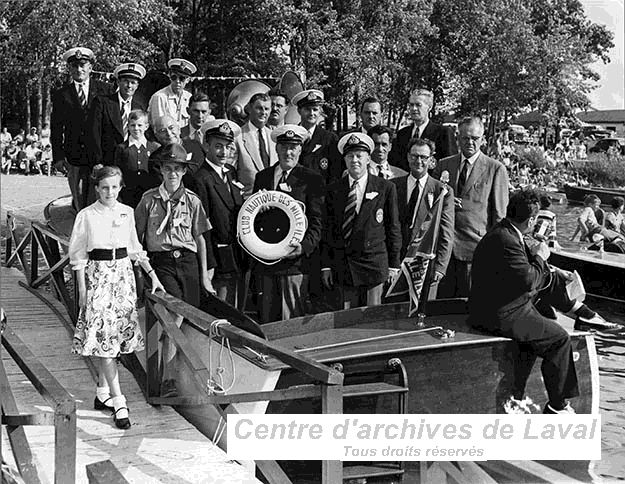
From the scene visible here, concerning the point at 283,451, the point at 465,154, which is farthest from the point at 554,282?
the point at 283,451

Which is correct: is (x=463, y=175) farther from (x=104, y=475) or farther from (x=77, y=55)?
(x=104, y=475)

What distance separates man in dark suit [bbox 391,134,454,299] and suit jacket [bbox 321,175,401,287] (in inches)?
11.2

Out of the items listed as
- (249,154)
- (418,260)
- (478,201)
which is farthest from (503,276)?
(249,154)

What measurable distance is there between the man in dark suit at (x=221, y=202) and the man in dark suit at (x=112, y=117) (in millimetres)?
1308

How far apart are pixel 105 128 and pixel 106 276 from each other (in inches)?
88.6

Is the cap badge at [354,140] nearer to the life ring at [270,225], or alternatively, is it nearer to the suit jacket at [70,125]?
the life ring at [270,225]

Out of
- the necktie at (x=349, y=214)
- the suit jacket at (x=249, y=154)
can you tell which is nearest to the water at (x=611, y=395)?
the necktie at (x=349, y=214)

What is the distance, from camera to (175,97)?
6.80m

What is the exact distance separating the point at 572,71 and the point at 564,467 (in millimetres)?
21874

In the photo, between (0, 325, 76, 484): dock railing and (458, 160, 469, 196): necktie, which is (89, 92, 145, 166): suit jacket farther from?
(0, 325, 76, 484): dock railing

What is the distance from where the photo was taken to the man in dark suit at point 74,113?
623 centimetres

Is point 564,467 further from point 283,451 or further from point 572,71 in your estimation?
point 572,71

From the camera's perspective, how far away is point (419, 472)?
4410mm

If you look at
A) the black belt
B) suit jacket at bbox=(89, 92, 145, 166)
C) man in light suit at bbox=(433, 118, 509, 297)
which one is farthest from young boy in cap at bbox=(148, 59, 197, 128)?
the black belt
